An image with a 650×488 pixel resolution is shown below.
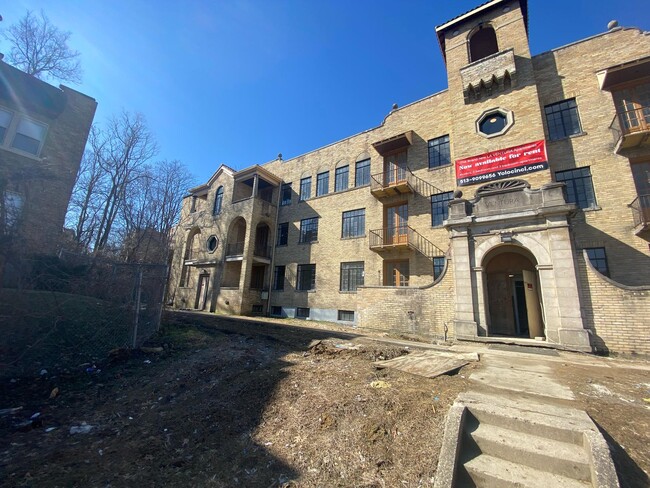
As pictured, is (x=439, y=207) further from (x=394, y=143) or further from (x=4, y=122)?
(x=4, y=122)

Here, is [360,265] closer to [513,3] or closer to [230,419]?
[230,419]

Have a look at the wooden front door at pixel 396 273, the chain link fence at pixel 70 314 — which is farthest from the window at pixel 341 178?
the chain link fence at pixel 70 314

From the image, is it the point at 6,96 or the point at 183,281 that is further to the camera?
the point at 183,281

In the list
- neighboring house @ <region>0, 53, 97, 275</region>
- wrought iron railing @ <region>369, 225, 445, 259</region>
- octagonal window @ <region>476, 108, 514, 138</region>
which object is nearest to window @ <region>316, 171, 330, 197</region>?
wrought iron railing @ <region>369, 225, 445, 259</region>

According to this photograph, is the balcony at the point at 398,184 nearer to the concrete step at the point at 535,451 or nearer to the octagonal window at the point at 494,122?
the octagonal window at the point at 494,122

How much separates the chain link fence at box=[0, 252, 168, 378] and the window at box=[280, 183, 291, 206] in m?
15.0

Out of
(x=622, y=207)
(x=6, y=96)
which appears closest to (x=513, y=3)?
(x=622, y=207)

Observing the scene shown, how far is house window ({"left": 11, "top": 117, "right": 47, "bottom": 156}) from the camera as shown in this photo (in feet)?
41.2

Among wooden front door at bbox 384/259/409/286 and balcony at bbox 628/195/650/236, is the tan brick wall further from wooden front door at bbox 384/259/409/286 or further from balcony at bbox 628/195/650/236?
wooden front door at bbox 384/259/409/286

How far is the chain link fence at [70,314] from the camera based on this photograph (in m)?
5.77

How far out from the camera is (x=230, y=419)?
14.0 ft

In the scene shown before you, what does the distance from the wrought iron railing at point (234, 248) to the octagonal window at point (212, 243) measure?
4.76ft

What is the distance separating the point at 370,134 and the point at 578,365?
56.8 ft

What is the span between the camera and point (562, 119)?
45.0 ft
